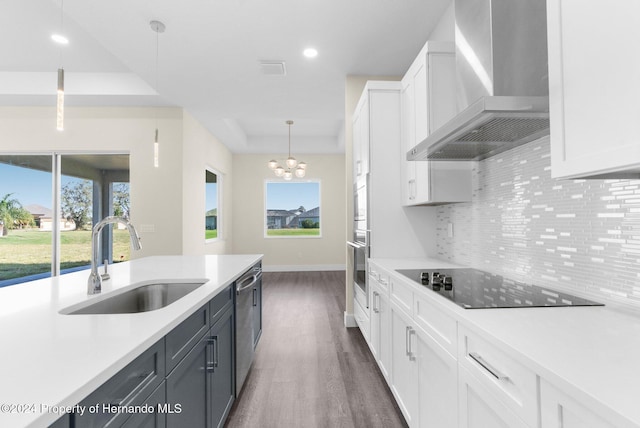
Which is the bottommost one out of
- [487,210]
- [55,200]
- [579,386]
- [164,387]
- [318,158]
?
[164,387]

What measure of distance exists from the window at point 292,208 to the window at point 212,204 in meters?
1.28

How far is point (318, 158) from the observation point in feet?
25.3

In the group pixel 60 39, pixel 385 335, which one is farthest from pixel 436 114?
pixel 60 39

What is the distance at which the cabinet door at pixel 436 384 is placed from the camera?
3.94 feet

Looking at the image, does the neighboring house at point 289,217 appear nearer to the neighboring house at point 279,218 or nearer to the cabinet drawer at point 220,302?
the neighboring house at point 279,218

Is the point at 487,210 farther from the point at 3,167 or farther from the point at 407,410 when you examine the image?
the point at 3,167

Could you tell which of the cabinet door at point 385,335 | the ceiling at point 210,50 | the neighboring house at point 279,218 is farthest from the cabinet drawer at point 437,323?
the neighboring house at point 279,218

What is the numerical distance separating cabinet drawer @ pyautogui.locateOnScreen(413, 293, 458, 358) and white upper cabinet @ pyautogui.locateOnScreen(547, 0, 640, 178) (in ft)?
2.14

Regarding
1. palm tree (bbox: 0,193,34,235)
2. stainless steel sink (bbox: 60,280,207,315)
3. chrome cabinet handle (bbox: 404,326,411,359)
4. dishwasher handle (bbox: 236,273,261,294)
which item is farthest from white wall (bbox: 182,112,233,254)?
chrome cabinet handle (bbox: 404,326,411,359)

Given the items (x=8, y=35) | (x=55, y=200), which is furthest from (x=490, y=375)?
(x=55, y=200)

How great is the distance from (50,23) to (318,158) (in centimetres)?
538

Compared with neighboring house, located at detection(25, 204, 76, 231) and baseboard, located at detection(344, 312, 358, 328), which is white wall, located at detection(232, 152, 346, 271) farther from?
baseboard, located at detection(344, 312, 358, 328)

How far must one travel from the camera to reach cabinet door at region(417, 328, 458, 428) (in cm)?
120

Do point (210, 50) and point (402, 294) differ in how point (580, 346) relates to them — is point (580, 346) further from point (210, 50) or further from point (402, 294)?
point (210, 50)
